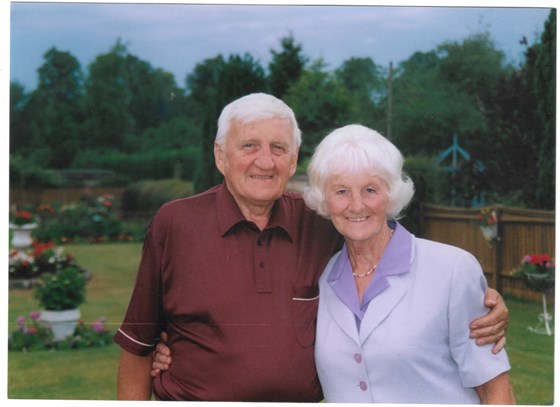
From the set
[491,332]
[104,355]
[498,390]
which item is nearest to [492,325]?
[491,332]

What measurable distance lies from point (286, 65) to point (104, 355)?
170cm

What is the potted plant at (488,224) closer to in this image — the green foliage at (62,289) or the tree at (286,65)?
the tree at (286,65)

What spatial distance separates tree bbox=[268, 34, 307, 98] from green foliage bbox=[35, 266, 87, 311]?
1.40 meters

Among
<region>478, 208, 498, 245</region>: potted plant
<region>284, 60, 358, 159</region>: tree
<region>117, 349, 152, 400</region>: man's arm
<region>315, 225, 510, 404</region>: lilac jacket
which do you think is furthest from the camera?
<region>478, 208, 498, 245</region>: potted plant

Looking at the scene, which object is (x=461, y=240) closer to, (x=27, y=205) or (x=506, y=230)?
(x=506, y=230)

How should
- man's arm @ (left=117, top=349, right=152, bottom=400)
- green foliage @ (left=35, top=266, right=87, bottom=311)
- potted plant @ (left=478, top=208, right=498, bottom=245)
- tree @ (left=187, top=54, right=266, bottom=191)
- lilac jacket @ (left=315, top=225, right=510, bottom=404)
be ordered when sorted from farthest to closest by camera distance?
green foliage @ (left=35, top=266, right=87, bottom=311) → potted plant @ (left=478, top=208, right=498, bottom=245) → tree @ (left=187, top=54, right=266, bottom=191) → man's arm @ (left=117, top=349, right=152, bottom=400) → lilac jacket @ (left=315, top=225, right=510, bottom=404)

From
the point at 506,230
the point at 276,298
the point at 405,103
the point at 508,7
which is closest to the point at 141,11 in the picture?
the point at 405,103

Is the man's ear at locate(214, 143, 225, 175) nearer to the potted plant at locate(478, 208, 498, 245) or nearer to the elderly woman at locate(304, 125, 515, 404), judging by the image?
the elderly woman at locate(304, 125, 515, 404)

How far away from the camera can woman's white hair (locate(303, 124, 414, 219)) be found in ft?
8.52

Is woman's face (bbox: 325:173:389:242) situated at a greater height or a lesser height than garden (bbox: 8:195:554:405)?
greater

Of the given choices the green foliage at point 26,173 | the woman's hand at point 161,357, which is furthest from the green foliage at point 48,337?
the green foliage at point 26,173

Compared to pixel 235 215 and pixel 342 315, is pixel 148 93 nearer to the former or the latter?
pixel 235 215

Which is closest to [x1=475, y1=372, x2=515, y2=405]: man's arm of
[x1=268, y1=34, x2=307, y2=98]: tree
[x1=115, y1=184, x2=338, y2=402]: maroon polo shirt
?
[x1=115, y1=184, x2=338, y2=402]: maroon polo shirt

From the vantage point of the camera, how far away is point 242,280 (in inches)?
107
